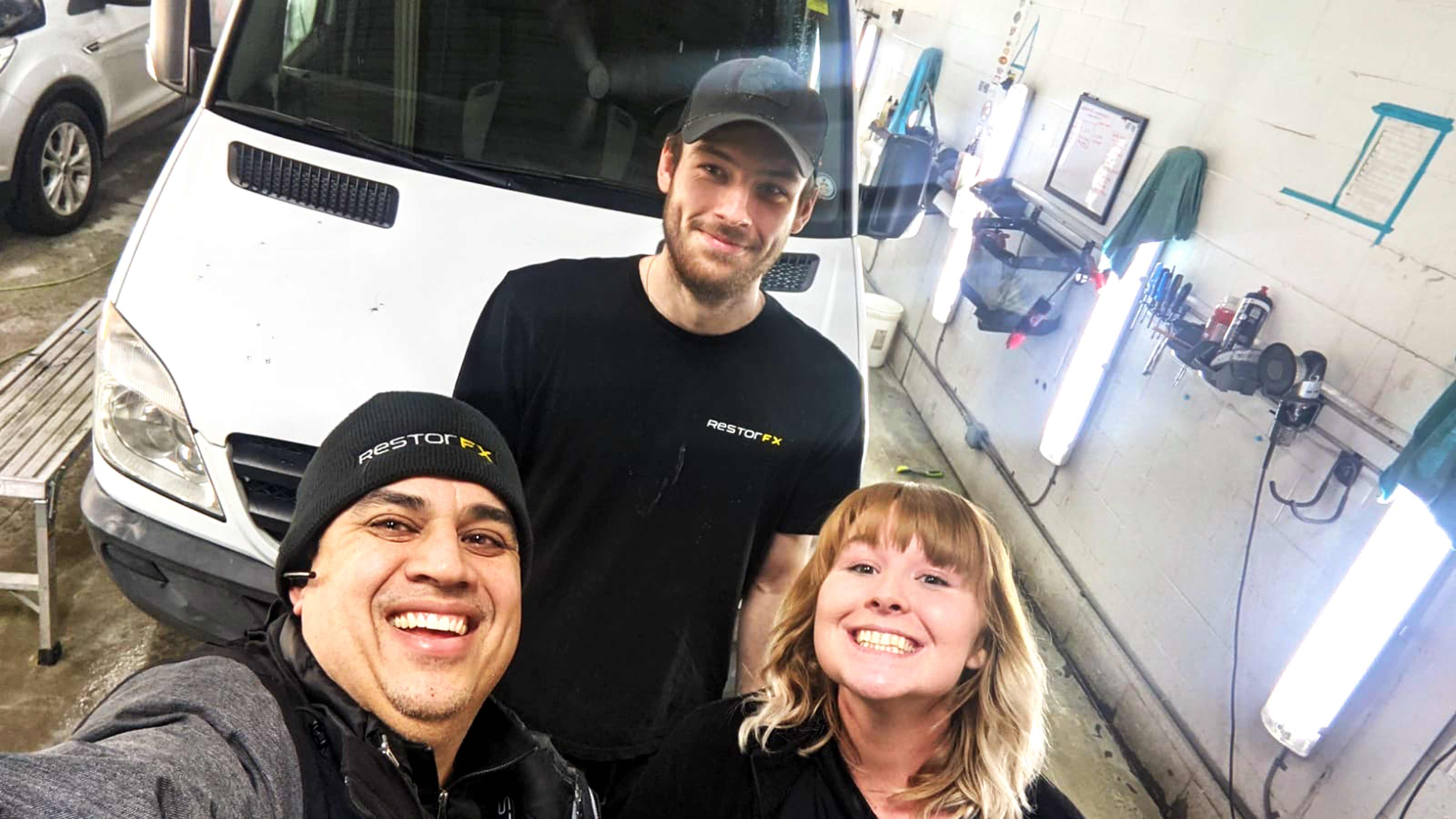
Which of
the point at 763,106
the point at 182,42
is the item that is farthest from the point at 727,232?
the point at 182,42

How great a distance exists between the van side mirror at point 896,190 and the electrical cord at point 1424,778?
6.68 ft

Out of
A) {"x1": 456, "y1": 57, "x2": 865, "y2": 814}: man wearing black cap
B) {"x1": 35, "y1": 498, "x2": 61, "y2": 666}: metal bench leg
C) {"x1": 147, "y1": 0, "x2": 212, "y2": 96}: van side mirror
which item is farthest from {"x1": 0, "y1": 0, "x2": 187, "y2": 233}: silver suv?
{"x1": 456, "y1": 57, "x2": 865, "y2": 814}: man wearing black cap

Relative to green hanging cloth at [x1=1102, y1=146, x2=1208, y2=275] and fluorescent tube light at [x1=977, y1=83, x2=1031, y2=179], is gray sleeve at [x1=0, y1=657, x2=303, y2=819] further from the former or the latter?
fluorescent tube light at [x1=977, y1=83, x2=1031, y2=179]

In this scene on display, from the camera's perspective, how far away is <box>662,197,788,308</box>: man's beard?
164 centimetres

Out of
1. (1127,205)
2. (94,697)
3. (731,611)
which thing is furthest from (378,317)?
(1127,205)

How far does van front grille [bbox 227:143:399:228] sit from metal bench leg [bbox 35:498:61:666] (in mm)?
1190

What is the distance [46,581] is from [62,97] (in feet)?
12.1

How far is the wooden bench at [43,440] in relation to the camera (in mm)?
2496

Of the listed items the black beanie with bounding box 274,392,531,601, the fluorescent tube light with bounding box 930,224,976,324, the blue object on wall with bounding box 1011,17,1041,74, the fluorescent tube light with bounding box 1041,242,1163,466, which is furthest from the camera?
the fluorescent tube light with bounding box 930,224,976,324

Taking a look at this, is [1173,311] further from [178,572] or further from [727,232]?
[178,572]

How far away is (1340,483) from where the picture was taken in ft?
8.34

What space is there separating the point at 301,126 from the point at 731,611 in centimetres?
172

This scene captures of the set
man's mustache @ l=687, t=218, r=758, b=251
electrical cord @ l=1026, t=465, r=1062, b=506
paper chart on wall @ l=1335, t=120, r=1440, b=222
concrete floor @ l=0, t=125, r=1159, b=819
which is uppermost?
paper chart on wall @ l=1335, t=120, r=1440, b=222

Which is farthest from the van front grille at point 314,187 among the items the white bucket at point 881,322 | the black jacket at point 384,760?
the white bucket at point 881,322
